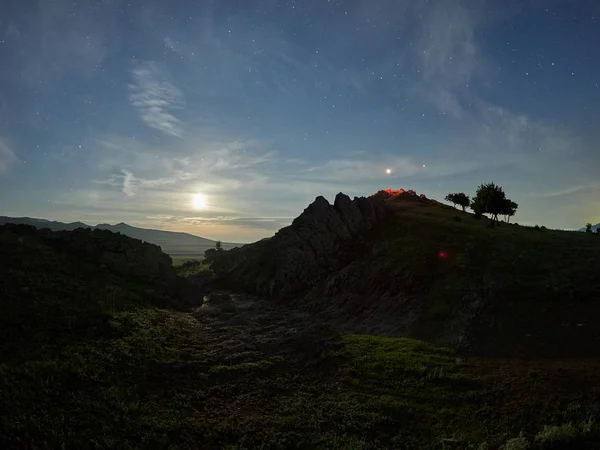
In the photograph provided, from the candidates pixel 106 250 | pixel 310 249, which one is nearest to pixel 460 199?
pixel 310 249

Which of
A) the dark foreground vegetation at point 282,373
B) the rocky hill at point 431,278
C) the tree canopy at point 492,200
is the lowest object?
the dark foreground vegetation at point 282,373

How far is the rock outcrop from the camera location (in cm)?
6625

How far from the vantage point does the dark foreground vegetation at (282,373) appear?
18.3m

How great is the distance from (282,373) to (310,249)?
42.5 m

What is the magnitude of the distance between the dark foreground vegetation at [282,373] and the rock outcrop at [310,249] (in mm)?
15849

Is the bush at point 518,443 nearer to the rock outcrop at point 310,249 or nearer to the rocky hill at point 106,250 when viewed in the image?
the rock outcrop at point 310,249

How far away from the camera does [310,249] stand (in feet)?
230

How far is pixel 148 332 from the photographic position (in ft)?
121

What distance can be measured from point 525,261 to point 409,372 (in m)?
32.1

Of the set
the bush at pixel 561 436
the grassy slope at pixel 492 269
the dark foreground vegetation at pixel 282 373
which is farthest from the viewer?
the grassy slope at pixel 492 269

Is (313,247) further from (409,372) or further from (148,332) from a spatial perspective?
(409,372)

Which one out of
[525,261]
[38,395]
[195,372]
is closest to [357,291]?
[525,261]

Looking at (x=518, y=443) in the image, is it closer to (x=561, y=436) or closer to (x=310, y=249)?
(x=561, y=436)

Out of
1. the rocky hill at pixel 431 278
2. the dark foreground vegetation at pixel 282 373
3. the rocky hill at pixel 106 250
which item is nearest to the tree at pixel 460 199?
the rocky hill at pixel 431 278
